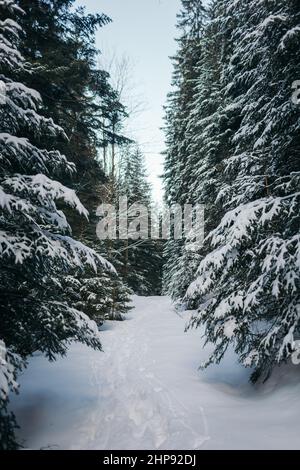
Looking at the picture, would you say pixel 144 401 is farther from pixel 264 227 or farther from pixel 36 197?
pixel 36 197

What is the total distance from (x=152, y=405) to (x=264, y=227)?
3979 millimetres

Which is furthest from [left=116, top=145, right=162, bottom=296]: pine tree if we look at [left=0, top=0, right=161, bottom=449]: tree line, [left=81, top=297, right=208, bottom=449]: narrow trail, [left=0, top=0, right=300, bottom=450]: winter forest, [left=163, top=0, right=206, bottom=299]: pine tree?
[left=0, top=0, right=161, bottom=449]: tree line

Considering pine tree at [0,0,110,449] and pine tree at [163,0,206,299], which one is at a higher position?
pine tree at [163,0,206,299]

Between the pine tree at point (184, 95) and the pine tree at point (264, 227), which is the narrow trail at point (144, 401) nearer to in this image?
the pine tree at point (264, 227)

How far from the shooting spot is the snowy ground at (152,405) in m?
4.75

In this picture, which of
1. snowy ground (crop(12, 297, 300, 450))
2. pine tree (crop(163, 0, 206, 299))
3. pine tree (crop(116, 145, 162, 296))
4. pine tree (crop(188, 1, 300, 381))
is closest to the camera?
snowy ground (crop(12, 297, 300, 450))

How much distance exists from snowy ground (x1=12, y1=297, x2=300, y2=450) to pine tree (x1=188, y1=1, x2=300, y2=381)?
766mm

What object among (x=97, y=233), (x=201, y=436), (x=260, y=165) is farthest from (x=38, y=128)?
(x=97, y=233)

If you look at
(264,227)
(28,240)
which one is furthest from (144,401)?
(264,227)

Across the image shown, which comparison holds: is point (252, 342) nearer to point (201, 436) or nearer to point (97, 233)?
point (201, 436)

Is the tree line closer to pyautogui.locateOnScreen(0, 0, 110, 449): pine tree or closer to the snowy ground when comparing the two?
pyautogui.locateOnScreen(0, 0, 110, 449): pine tree

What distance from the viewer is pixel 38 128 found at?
5.98m

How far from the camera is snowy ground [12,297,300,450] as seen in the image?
475 cm

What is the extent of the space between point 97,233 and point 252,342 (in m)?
11.4
